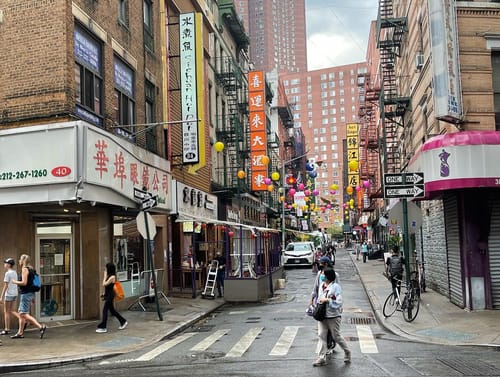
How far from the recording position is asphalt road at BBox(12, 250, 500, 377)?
8289 millimetres

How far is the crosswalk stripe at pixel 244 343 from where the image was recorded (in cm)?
1004

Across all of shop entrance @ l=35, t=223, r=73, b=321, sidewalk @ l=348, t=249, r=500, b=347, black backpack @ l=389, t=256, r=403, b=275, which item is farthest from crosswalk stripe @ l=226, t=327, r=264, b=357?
shop entrance @ l=35, t=223, r=73, b=321

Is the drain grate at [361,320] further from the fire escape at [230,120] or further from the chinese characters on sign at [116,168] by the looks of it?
the fire escape at [230,120]

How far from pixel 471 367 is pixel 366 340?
306 centimetres

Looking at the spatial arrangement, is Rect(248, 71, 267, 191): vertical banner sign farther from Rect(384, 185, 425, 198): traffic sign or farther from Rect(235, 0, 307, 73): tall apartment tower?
Rect(235, 0, 307, 73): tall apartment tower

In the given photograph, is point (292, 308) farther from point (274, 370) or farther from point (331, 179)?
point (331, 179)

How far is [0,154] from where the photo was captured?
500 inches

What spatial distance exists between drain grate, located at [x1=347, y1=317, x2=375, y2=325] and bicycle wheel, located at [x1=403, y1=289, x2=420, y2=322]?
902mm

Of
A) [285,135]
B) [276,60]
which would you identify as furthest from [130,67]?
[276,60]

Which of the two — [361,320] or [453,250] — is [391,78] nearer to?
[453,250]

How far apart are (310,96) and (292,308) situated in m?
142

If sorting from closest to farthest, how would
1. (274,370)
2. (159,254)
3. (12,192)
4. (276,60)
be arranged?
(274,370) < (12,192) < (159,254) < (276,60)

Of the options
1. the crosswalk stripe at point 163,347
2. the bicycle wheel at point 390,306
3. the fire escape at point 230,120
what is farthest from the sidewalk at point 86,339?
the fire escape at point 230,120

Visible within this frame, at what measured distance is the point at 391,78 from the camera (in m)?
30.2
